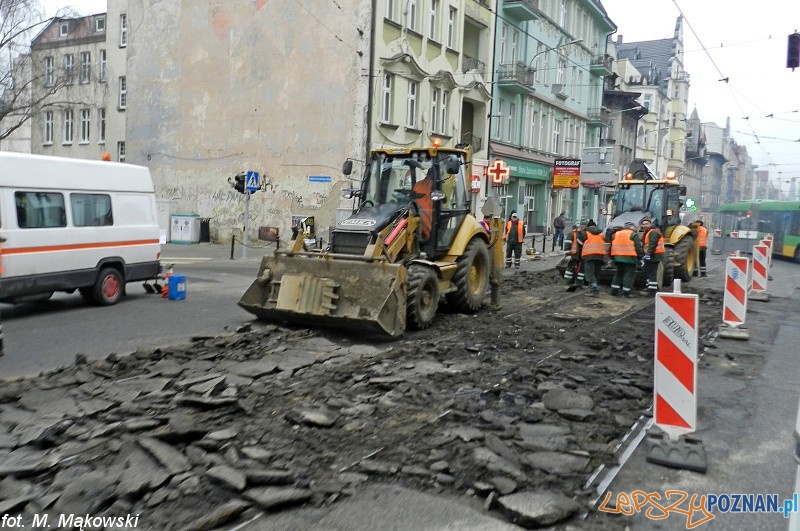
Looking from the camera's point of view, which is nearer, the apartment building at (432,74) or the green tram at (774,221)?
the apartment building at (432,74)

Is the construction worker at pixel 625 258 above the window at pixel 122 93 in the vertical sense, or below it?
below

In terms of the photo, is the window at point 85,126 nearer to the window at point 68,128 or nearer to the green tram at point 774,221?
the window at point 68,128

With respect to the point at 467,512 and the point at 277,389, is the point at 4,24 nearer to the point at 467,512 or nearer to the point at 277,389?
the point at 277,389

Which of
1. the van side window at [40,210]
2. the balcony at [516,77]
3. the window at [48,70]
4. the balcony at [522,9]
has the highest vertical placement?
the balcony at [522,9]

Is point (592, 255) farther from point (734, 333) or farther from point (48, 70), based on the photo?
point (48, 70)

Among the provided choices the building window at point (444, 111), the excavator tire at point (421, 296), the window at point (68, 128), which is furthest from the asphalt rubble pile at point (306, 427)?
the window at point (68, 128)

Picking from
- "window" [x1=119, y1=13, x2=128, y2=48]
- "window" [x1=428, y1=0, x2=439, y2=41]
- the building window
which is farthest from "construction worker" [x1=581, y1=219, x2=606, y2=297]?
"window" [x1=119, y1=13, x2=128, y2=48]

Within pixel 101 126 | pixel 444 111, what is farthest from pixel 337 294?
pixel 101 126

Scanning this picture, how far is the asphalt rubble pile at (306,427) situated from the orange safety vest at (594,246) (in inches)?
252

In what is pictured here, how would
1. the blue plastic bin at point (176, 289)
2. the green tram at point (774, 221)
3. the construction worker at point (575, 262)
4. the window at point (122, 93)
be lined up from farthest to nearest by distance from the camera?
the window at point (122, 93)
the green tram at point (774, 221)
the construction worker at point (575, 262)
the blue plastic bin at point (176, 289)

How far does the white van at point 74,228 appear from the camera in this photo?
33.7 feet

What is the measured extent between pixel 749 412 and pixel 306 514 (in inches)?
174

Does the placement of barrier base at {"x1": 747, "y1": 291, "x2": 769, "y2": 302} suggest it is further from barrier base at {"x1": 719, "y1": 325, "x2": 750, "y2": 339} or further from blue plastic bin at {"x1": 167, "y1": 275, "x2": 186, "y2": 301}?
blue plastic bin at {"x1": 167, "y1": 275, "x2": 186, "y2": 301}

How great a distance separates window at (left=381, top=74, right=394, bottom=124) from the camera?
2623cm
